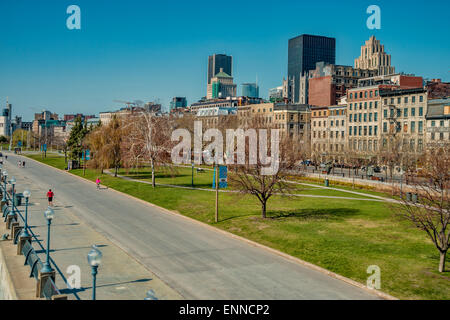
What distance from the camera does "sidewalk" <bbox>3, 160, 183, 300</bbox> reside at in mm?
17609

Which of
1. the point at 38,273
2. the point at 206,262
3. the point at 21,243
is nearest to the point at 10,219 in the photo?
the point at 21,243

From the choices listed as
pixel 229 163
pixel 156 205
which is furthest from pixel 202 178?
pixel 229 163

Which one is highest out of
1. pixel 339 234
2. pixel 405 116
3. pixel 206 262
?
pixel 405 116

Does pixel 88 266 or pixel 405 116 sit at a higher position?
pixel 405 116

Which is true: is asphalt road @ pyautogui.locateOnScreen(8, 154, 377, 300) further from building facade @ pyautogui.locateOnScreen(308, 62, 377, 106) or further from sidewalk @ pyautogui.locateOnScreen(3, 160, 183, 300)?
building facade @ pyautogui.locateOnScreen(308, 62, 377, 106)

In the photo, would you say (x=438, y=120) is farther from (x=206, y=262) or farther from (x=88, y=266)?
(x=88, y=266)

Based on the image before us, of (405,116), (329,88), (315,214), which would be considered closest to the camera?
(315,214)

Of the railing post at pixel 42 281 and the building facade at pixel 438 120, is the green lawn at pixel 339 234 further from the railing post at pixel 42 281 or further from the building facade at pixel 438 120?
the building facade at pixel 438 120

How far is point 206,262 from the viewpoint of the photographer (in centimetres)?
2264

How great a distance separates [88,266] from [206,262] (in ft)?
20.1

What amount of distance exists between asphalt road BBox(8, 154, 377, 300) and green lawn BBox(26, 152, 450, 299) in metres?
1.56
